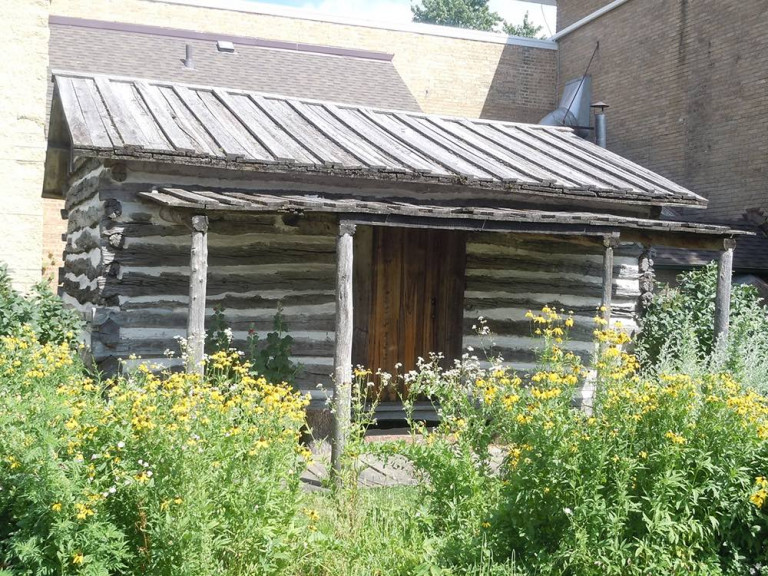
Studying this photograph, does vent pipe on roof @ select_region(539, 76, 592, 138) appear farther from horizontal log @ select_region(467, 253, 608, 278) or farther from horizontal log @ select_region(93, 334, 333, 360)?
horizontal log @ select_region(93, 334, 333, 360)

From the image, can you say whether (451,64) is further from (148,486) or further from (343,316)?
(148,486)


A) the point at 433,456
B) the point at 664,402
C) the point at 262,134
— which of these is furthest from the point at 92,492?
the point at 262,134

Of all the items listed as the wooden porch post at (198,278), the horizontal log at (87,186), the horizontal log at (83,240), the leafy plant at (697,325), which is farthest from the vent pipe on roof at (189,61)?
the wooden porch post at (198,278)

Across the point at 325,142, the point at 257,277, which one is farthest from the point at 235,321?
the point at 325,142

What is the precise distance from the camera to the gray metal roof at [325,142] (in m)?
8.92

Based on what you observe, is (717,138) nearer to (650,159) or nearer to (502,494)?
(650,159)

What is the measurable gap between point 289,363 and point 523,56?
18.0 m

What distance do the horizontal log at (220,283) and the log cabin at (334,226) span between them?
0.02 metres

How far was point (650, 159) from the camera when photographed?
19.6m

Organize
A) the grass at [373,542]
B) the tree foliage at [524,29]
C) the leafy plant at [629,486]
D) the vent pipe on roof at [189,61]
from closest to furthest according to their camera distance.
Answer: the leafy plant at [629,486] → the grass at [373,542] → the vent pipe on roof at [189,61] → the tree foliage at [524,29]

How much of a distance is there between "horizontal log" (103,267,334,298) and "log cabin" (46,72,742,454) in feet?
0.06

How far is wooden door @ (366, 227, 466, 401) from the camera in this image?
11.1 metres

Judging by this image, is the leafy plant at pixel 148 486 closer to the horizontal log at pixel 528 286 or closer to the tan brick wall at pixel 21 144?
the horizontal log at pixel 528 286

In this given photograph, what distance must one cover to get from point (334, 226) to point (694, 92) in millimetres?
12429
